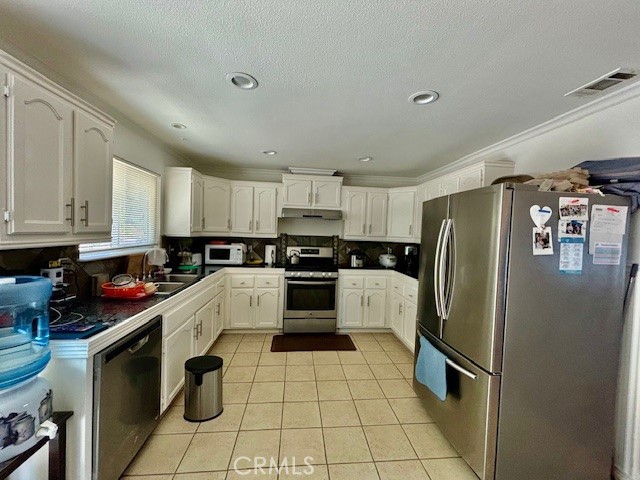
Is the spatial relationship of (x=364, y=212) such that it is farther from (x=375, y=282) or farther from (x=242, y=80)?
(x=242, y=80)

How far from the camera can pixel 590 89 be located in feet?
5.56

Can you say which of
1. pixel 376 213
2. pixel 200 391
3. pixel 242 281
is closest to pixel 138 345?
pixel 200 391

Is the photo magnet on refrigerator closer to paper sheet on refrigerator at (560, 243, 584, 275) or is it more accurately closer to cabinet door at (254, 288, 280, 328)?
paper sheet on refrigerator at (560, 243, 584, 275)

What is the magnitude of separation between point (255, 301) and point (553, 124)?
374cm

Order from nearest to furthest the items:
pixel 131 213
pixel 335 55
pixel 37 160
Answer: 1. pixel 37 160
2. pixel 335 55
3. pixel 131 213

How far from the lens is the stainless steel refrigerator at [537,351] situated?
1.54 m

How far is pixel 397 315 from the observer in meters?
3.82

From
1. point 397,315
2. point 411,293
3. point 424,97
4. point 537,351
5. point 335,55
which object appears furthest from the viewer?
point 397,315

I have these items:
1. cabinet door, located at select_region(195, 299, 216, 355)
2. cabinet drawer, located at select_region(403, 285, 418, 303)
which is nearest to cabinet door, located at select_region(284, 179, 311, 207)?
cabinet door, located at select_region(195, 299, 216, 355)

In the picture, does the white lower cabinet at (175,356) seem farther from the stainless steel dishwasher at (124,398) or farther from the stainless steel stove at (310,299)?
the stainless steel stove at (310,299)

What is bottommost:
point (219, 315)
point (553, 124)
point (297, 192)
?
point (219, 315)

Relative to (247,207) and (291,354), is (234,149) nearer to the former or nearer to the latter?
(247,207)

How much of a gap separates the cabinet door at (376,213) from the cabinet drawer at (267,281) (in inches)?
63.8

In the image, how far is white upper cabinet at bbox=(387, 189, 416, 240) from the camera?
4051 mm
